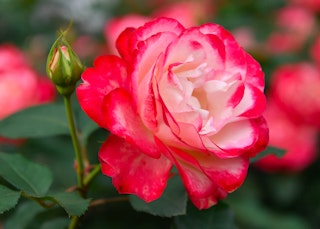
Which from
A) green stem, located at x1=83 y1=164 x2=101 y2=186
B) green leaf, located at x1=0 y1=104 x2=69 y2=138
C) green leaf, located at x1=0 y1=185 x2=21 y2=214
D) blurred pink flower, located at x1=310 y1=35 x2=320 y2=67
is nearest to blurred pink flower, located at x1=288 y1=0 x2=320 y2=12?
blurred pink flower, located at x1=310 y1=35 x2=320 y2=67

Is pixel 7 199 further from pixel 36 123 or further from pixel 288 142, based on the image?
pixel 288 142

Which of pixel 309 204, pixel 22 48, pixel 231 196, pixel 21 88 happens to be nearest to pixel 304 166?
pixel 309 204

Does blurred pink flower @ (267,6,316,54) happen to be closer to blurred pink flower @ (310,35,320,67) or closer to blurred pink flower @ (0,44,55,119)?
blurred pink flower @ (310,35,320,67)

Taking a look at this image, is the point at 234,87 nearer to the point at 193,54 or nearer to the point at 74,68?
the point at 193,54

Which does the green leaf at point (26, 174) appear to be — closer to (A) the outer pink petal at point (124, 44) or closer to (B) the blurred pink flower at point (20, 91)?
(A) the outer pink petal at point (124, 44)

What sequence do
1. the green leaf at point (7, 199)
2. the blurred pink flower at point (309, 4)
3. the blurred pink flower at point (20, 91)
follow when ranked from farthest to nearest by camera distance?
1. the blurred pink flower at point (309, 4)
2. the blurred pink flower at point (20, 91)
3. the green leaf at point (7, 199)

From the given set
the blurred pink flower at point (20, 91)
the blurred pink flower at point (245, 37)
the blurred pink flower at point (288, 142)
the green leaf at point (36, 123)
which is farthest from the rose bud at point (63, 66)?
the blurred pink flower at point (245, 37)
